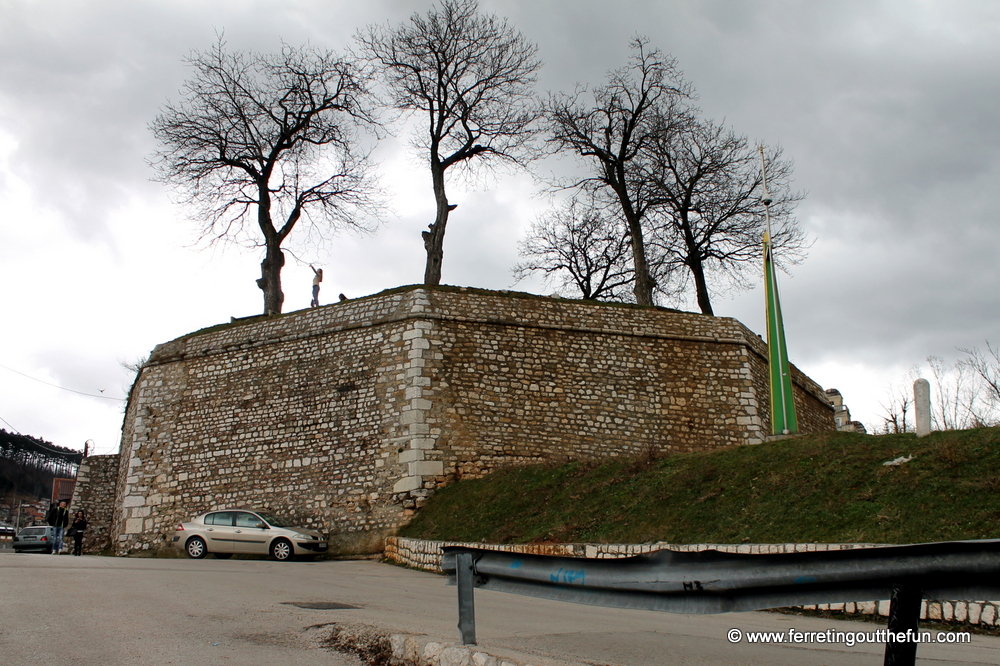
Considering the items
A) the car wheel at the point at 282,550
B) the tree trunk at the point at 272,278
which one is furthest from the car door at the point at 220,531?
the tree trunk at the point at 272,278

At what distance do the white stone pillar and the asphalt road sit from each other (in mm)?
5578

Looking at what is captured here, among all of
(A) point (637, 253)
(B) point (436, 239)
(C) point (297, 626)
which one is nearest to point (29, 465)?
(B) point (436, 239)

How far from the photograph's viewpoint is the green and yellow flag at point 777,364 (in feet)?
49.9

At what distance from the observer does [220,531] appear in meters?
16.4

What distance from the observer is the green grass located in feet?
29.3

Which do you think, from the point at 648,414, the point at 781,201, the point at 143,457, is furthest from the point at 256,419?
the point at 781,201

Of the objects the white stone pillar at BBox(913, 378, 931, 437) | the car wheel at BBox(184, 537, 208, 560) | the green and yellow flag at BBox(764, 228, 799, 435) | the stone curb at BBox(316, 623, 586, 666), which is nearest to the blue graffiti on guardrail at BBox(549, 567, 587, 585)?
the stone curb at BBox(316, 623, 586, 666)

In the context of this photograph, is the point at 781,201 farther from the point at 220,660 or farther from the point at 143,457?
the point at 220,660

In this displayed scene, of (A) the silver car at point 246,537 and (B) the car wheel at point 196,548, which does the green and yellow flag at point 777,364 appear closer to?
(A) the silver car at point 246,537

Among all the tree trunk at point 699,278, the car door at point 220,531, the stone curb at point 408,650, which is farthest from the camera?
the tree trunk at point 699,278

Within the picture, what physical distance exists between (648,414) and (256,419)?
10457mm

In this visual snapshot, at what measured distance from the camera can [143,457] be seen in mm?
20500

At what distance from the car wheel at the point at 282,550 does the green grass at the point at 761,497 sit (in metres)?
2.62

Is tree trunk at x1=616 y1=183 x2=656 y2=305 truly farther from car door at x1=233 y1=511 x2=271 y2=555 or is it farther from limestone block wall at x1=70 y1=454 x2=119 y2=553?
limestone block wall at x1=70 y1=454 x2=119 y2=553
